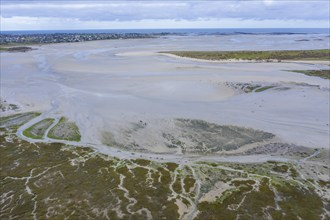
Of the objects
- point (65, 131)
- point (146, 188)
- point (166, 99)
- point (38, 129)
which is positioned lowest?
point (146, 188)

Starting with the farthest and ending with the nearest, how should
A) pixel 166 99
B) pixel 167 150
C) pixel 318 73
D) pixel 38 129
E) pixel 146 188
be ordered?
pixel 318 73
pixel 166 99
pixel 38 129
pixel 167 150
pixel 146 188

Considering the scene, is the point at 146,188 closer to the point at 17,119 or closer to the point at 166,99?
the point at 166,99

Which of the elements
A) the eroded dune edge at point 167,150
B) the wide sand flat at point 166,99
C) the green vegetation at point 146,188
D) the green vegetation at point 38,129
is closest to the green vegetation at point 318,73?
the wide sand flat at point 166,99

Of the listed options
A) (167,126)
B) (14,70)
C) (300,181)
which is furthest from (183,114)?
(14,70)

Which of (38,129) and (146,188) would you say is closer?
(146,188)

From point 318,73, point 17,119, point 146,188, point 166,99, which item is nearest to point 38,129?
point 17,119

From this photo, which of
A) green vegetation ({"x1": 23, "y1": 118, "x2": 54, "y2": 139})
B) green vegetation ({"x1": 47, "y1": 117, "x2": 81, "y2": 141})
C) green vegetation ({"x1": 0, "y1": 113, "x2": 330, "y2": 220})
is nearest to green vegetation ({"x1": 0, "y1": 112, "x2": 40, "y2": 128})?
green vegetation ({"x1": 23, "y1": 118, "x2": 54, "y2": 139})

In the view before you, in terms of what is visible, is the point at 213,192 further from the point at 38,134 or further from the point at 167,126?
the point at 38,134

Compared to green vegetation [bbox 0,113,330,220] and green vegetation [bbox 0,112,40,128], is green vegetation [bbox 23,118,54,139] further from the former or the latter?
green vegetation [bbox 0,113,330,220]
